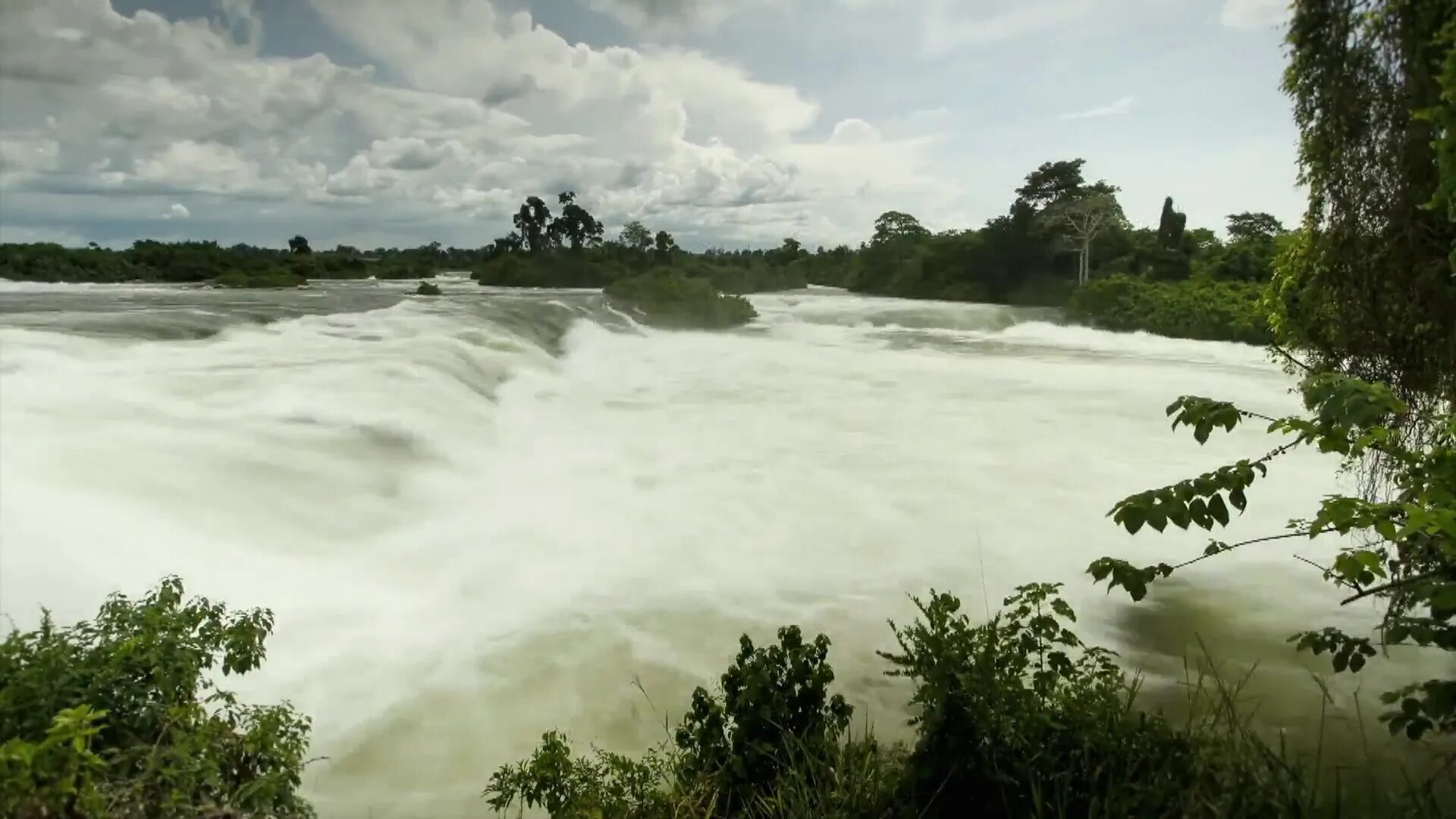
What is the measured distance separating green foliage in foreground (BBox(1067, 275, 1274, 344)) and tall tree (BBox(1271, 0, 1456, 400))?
12.4m

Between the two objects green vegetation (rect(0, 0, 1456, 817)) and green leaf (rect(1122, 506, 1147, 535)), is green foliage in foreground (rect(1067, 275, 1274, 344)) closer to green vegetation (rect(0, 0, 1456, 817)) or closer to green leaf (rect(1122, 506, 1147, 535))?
green vegetation (rect(0, 0, 1456, 817))

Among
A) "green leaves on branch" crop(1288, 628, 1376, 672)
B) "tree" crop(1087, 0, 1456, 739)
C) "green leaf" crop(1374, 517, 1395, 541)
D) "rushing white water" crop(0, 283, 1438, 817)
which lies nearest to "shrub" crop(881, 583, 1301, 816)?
"green leaves on branch" crop(1288, 628, 1376, 672)

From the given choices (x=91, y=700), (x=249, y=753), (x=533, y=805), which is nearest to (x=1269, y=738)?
(x=533, y=805)

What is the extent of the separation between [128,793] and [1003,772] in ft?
7.52

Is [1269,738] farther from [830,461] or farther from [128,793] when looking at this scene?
[830,461]

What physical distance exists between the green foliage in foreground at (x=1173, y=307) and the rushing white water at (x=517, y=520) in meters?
6.57

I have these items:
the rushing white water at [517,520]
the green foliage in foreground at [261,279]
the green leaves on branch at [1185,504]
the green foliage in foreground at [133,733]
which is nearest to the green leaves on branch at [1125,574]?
the green leaves on branch at [1185,504]

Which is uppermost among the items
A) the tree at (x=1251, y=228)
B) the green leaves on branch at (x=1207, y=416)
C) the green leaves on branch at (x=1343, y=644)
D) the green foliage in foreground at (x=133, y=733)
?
the tree at (x=1251, y=228)

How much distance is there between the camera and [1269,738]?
3496mm

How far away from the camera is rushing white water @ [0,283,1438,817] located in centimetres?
398

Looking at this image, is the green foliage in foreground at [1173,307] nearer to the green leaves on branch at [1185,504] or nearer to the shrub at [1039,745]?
the shrub at [1039,745]

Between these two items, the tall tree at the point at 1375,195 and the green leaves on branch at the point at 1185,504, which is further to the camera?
the tall tree at the point at 1375,195

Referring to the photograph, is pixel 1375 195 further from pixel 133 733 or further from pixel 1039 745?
pixel 133 733

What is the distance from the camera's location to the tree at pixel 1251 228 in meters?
18.7
